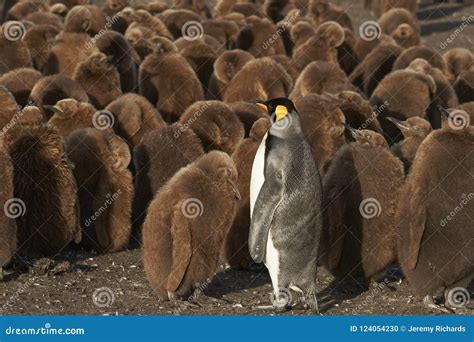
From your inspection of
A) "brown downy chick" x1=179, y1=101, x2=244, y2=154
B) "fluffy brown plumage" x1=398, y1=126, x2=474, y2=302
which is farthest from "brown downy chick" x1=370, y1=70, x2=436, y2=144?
"fluffy brown plumage" x1=398, y1=126, x2=474, y2=302

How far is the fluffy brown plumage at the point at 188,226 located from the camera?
507 centimetres

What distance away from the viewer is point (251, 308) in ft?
16.7

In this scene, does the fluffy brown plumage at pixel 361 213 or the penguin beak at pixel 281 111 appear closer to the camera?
the penguin beak at pixel 281 111

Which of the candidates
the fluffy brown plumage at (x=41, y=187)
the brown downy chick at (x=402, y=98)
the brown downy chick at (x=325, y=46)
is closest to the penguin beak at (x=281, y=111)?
the fluffy brown plumage at (x=41, y=187)

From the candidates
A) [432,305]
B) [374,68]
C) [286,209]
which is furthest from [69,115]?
[374,68]

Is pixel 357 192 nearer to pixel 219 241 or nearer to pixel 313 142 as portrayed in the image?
pixel 219 241

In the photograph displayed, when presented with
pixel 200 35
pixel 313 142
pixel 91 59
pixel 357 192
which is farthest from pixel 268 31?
pixel 357 192

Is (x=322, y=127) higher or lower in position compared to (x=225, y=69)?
higher

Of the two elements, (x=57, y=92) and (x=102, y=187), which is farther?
(x=57, y=92)

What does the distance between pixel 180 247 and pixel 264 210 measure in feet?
1.51

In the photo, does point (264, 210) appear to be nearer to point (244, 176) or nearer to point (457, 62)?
point (244, 176)

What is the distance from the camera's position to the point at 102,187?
614cm

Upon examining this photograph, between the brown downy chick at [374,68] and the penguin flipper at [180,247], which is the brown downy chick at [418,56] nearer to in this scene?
the brown downy chick at [374,68]

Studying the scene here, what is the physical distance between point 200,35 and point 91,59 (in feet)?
9.26
